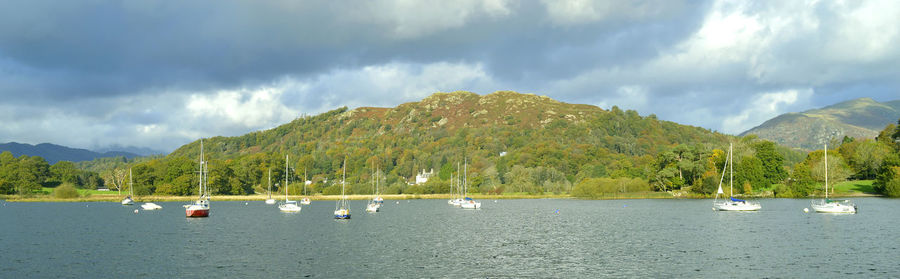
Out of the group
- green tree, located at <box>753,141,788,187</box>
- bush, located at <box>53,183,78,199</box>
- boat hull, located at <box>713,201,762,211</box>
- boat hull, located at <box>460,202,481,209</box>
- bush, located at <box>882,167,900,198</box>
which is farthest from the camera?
bush, located at <box>53,183,78,199</box>

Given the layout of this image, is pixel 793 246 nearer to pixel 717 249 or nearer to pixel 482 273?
pixel 717 249

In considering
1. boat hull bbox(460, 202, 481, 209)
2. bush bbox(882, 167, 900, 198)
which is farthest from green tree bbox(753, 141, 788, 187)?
boat hull bbox(460, 202, 481, 209)

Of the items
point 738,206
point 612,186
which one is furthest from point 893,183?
point 612,186

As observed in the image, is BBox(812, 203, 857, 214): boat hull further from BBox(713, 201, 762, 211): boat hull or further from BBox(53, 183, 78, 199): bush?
BBox(53, 183, 78, 199): bush

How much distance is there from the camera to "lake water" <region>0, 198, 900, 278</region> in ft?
126

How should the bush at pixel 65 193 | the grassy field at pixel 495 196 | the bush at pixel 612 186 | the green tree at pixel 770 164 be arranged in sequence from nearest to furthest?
1. the grassy field at pixel 495 196
2. the green tree at pixel 770 164
3. the bush at pixel 612 186
4. the bush at pixel 65 193

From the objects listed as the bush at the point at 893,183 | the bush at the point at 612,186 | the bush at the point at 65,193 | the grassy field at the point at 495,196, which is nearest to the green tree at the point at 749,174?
the grassy field at the point at 495,196

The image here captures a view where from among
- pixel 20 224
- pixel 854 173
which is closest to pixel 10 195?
pixel 20 224

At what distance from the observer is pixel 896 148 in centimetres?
15200

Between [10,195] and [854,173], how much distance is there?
232644mm

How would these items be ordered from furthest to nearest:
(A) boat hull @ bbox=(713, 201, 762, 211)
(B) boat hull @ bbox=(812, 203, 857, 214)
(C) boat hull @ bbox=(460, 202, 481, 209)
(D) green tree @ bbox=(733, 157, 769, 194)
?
(D) green tree @ bbox=(733, 157, 769, 194), (C) boat hull @ bbox=(460, 202, 481, 209), (A) boat hull @ bbox=(713, 201, 762, 211), (B) boat hull @ bbox=(812, 203, 857, 214)

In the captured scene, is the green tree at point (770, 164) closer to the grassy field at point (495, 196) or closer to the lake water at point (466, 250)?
the grassy field at point (495, 196)

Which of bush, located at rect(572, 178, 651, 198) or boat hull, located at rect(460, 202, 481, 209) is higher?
bush, located at rect(572, 178, 651, 198)

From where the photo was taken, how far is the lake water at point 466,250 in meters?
38.5
